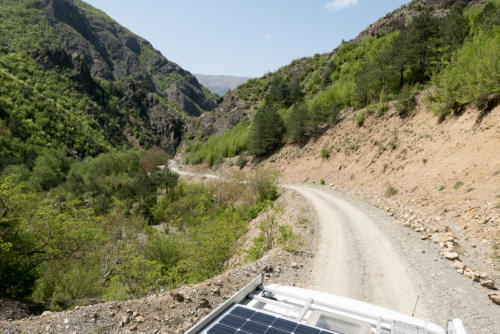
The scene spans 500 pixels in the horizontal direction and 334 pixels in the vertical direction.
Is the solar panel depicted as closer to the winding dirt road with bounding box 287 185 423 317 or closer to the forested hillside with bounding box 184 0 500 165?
the winding dirt road with bounding box 287 185 423 317

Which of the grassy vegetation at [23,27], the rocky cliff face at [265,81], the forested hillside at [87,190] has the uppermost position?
the grassy vegetation at [23,27]

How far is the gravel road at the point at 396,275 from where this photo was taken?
634 cm

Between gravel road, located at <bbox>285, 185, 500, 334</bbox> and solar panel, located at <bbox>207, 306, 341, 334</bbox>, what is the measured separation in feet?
14.7

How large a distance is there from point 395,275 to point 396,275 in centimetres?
Result: 3

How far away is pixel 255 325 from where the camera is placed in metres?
3.45

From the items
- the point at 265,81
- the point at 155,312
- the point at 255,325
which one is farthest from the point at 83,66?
the point at 255,325

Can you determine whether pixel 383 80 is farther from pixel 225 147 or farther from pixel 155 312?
pixel 155 312

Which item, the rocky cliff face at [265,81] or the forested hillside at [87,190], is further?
the rocky cliff face at [265,81]

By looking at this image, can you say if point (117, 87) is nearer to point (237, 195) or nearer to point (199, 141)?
point (199, 141)

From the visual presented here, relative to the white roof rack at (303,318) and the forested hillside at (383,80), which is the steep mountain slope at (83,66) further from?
the white roof rack at (303,318)

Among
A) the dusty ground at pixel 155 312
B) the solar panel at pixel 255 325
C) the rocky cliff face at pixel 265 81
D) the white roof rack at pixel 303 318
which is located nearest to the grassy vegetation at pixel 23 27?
the rocky cliff face at pixel 265 81

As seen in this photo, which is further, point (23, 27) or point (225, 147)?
point (23, 27)

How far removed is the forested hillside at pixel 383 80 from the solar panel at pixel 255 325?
2110cm

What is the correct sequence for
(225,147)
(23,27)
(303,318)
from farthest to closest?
1. (23,27)
2. (225,147)
3. (303,318)
